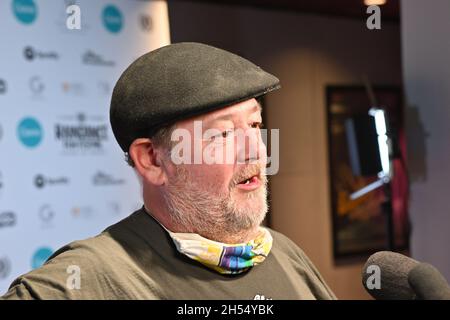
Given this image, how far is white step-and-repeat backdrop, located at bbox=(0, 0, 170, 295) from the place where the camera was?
2420 millimetres

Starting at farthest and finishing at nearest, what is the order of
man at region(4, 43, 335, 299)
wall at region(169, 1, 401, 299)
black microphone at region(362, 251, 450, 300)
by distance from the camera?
wall at region(169, 1, 401, 299) → man at region(4, 43, 335, 299) → black microphone at region(362, 251, 450, 300)

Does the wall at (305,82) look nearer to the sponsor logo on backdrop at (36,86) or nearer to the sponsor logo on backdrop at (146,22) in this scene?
the sponsor logo on backdrop at (146,22)

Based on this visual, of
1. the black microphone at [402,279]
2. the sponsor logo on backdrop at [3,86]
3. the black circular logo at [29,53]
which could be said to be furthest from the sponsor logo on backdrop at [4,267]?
the black microphone at [402,279]

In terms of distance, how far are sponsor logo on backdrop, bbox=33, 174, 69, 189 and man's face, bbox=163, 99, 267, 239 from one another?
1.45 metres

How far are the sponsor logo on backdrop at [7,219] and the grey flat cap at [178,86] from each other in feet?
4.62

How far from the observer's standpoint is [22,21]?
247 centimetres

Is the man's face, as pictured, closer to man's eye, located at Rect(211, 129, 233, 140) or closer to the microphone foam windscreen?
man's eye, located at Rect(211, 129, 233, 140)

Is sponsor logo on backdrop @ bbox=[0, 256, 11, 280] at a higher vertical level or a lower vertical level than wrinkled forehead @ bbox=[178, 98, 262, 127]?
lower

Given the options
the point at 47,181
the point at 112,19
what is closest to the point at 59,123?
the point at 47,181

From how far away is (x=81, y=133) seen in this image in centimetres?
261

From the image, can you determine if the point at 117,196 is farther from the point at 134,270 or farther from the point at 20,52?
the point at 134,270

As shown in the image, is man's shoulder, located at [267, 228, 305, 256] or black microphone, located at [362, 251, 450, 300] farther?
man's shoulder, located at [267, 228, 305, 256]

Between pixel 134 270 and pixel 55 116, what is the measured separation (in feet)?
5.24

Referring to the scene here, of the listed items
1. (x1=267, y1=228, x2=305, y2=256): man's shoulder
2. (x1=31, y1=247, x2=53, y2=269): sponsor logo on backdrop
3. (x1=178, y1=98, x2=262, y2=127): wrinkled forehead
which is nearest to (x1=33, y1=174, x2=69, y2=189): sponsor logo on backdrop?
(x1=31, y1=247, x2=53, y2=269): sponsor logo on backdrop
